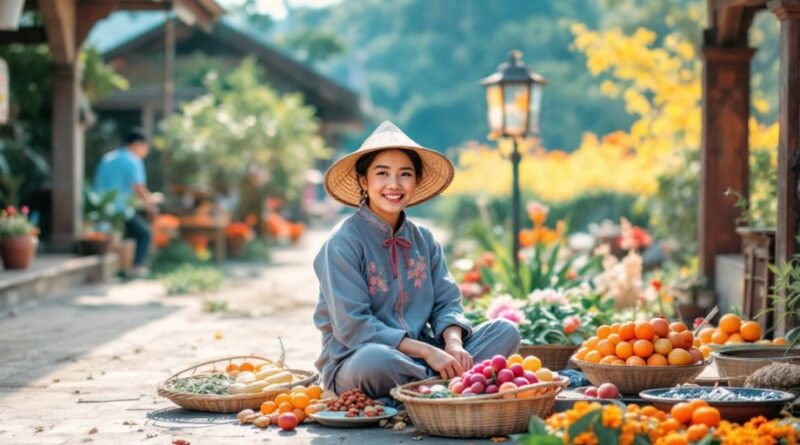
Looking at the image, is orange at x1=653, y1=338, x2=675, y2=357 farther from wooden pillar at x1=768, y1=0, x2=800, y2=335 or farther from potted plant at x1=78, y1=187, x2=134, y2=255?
potted plant at x1=78, y1=187, x2=134, y2=255

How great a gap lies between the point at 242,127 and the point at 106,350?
40.8 ft

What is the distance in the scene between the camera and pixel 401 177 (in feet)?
20.8

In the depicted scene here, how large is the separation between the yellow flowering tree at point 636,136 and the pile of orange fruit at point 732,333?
14.1 feet

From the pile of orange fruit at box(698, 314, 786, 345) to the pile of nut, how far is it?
7.07ft

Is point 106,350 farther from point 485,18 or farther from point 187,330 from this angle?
point 485,18

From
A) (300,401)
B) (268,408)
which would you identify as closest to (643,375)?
(300,401)

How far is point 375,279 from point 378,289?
0.05 metres

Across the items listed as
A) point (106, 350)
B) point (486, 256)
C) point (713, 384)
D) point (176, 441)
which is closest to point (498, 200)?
point (486, 256)

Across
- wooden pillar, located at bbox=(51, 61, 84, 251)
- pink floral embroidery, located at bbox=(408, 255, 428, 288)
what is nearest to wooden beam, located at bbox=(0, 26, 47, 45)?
wooden pillar, located at bbox=(51, 61, 84, 251)

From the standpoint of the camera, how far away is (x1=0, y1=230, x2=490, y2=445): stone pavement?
5660 mm

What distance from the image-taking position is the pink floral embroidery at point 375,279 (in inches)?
248

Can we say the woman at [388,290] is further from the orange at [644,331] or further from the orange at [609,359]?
the orange at [644,331]

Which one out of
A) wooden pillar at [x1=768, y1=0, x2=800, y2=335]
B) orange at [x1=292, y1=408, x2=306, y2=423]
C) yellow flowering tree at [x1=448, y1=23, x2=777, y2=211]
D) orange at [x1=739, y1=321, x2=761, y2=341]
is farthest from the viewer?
yellow flowering tree at [x1=448, y1=23, x2=777, y2=211]

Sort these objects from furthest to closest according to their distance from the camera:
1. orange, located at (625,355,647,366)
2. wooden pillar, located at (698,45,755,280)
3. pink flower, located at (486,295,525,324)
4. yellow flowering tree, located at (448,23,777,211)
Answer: yellow flowering tree, located at (448,23,777,211), wooden pillar, located at (698,45,755,280), pink flower, located at (486,295,525,324), orange, located at (625,355,647,366)
